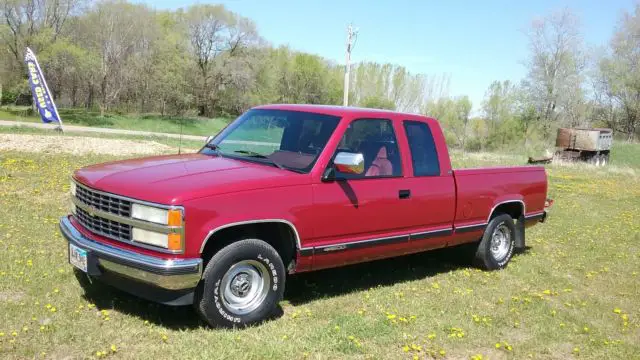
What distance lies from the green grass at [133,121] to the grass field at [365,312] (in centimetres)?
3432

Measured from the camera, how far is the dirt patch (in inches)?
583

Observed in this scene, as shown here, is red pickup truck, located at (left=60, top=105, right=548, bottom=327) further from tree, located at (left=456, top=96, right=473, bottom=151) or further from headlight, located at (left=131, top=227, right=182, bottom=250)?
tree, located at (left=456, top=96, right=473, bottom=151)

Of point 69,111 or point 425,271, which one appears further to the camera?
point 69,111

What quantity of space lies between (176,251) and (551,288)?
191 inches

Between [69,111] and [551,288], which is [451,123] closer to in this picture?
[69,111]

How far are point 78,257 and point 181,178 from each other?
3.55ft

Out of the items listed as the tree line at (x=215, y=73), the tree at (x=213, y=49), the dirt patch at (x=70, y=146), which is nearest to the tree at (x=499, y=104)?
the tree line at (x=215, y=73)

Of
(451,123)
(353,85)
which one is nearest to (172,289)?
(451,123)

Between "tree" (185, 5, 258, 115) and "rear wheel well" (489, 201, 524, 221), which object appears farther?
"tree" (185, 5, 258, 115)

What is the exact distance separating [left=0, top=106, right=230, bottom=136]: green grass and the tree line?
1678 millimetres

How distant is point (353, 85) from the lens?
67.3 m

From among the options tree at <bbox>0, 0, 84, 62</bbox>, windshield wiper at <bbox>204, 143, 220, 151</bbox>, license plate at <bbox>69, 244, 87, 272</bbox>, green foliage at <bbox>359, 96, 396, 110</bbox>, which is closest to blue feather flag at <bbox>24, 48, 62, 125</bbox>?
windshield wiper at <bbox>204, 143, 220, 151</bbox>

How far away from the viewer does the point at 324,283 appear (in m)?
6.31

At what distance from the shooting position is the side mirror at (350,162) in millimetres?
4863
